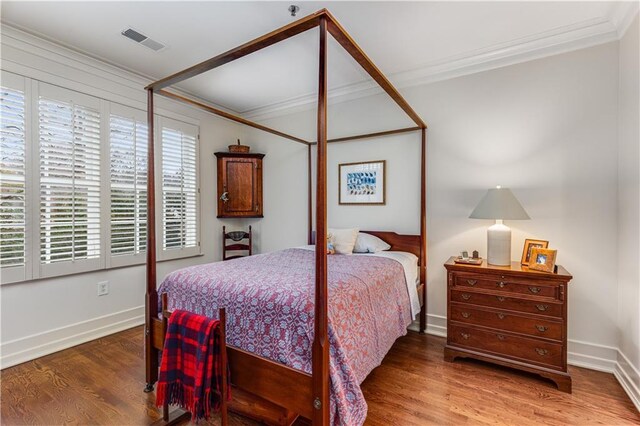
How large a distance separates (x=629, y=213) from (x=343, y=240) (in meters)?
2.19

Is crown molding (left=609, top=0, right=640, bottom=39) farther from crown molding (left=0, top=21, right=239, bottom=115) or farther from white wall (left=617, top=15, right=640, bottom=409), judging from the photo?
crown molding (left=0, top=21, right=239, bottom=115)

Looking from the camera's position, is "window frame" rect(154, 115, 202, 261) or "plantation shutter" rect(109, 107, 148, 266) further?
"window frame" rect(154, 115, 202, 261)

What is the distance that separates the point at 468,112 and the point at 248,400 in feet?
9.74

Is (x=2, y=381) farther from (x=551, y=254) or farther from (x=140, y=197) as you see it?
(x=551, y=254)

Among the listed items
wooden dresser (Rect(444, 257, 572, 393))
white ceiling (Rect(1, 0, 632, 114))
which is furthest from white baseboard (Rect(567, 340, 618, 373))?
white ceiling (Rect(1, 0, 632, 114))

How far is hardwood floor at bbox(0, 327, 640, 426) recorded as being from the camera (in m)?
1.75

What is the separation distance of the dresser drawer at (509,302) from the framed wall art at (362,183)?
1.30 m

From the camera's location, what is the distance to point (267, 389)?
148cm

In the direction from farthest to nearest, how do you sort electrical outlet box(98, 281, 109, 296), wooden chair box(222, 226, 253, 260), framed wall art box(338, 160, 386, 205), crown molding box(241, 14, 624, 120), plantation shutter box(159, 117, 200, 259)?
1. wooden chair box(222, 226, 253, 260)
2. plantation shutter box(159, 117, 200, 259)
3. framed wall art box(338, 160, 386, 205)
4. electrical outlet box(98, 281, 109, 296)
5. crown molding box(241, 14, 624, 120)

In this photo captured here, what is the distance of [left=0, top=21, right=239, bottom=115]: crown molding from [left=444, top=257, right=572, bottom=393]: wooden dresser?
365 cm

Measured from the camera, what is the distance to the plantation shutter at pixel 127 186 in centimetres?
301

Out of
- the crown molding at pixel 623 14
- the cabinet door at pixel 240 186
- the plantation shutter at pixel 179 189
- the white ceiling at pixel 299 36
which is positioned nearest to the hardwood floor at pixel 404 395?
the plantation shutter at pixel 179 189

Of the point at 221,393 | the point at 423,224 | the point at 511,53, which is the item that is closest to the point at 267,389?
the point at 221,393

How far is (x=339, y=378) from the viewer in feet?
4.55
